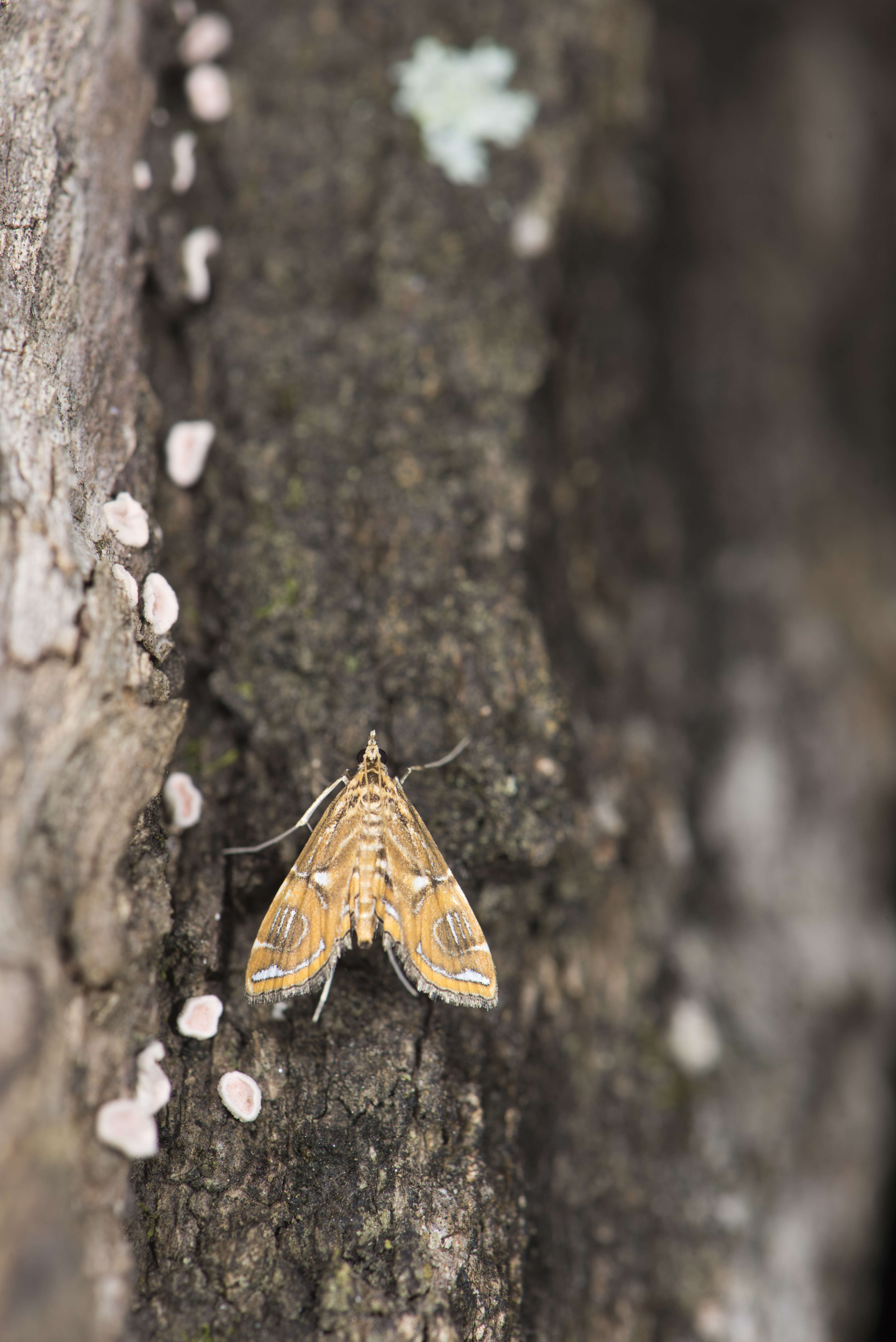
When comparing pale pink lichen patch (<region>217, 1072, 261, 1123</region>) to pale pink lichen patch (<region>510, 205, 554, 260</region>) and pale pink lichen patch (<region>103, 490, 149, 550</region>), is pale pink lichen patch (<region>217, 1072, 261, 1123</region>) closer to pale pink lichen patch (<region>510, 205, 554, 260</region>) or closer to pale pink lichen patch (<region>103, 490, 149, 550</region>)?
pale pink lichen patch (<region>103, 490, 149, 550</region>)

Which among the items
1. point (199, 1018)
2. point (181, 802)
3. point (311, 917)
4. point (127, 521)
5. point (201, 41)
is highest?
point (201, 41)

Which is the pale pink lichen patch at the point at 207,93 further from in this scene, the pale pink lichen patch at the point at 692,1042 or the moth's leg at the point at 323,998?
the pale pink lichen patch at the point at 692,1042

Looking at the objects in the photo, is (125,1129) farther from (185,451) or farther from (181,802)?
(185,451)

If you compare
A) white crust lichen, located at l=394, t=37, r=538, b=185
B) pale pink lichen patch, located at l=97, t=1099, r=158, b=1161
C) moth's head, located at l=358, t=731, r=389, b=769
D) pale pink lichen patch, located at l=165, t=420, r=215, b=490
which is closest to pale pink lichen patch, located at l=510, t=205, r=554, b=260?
white crust lichen, located at l=394, t=37, r=538, b=185

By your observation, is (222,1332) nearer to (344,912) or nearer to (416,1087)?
(416,1087)

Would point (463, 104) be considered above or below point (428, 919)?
above

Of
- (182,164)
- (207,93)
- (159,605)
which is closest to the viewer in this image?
(159,605)

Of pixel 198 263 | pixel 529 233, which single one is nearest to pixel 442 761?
pixel 198 263

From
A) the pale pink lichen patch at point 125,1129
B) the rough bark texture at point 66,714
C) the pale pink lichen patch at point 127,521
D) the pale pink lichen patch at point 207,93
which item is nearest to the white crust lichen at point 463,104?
the pale pink lichen patch at point 207,93

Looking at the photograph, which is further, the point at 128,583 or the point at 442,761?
the point at 442,761
